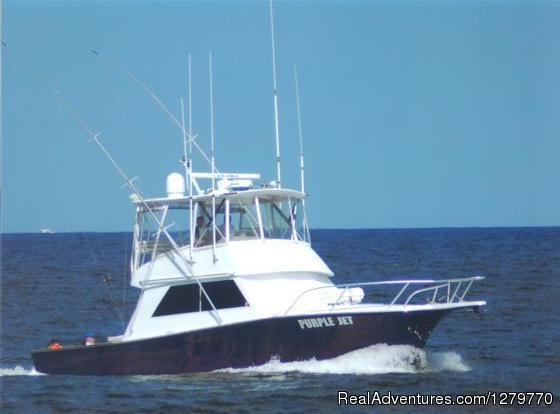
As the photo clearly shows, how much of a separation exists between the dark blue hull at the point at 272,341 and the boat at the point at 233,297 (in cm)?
2

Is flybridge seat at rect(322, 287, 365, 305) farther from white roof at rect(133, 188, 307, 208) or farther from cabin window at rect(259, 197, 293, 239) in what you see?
white roof at rect(133, 188, 307, 208)

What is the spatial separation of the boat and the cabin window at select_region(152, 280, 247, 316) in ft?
0.07

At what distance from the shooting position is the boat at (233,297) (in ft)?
72.6

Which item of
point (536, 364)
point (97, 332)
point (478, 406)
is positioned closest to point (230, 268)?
point (478, 406)

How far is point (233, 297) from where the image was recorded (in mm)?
22656

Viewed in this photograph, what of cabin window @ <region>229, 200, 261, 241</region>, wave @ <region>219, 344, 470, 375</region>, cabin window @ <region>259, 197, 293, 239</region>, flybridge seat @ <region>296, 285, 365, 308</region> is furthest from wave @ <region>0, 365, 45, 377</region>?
flybridge seat @ <region>296, 285, 365, 308</region>

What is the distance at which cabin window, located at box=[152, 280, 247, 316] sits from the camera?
22656mm

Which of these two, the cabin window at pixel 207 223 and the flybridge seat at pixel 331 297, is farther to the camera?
the cabin window at pixel 207 223

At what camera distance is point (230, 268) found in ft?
74.4

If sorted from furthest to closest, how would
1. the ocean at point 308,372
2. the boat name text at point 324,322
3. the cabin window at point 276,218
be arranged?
the cabin window at point 276,218
the boat name text at point 324,322
the ocean at point 308,372

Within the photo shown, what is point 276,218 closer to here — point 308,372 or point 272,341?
point 272,341

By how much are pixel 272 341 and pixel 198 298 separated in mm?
1862

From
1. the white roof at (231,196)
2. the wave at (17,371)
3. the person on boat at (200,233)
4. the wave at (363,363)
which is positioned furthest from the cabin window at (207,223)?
the wave at (17,371)

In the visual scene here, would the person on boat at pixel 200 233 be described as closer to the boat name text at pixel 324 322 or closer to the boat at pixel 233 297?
the boat at pixel 233 297
